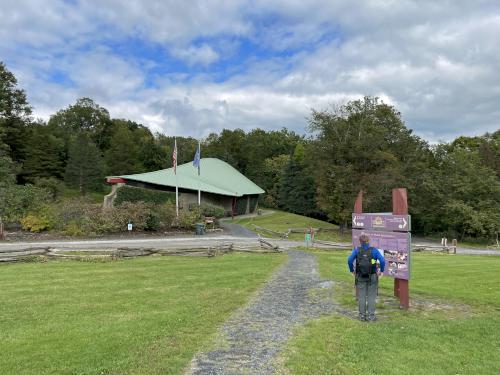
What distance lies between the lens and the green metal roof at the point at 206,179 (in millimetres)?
44103

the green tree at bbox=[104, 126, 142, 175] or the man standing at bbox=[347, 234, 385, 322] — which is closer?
the man standing at bbox=[347, 234, 385, 322]

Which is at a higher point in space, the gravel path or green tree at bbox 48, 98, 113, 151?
green tree at bbox 48, 98, 113, 151

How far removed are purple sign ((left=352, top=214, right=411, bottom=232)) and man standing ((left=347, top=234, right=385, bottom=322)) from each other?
4.86 feet

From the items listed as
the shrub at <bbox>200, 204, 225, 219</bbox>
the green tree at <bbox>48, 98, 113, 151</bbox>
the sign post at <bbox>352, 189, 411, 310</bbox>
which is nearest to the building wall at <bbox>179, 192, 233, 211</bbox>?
the shrub at <bbox>200, 204, 225, 219</bbox>

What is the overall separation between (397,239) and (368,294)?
190 centimetres

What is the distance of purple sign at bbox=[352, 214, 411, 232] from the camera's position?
1022 cm

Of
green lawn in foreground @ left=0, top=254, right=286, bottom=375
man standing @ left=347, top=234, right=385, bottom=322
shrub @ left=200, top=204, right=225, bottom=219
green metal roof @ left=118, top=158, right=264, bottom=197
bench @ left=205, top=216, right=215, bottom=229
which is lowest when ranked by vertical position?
green lawn in foreground @ left=0, top=254, right=286, bottom=375

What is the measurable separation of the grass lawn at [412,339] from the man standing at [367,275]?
0.37m

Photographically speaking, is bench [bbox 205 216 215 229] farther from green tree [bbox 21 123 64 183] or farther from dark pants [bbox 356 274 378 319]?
green tree [bbox 21 123 64 183]

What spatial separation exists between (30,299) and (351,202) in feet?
116

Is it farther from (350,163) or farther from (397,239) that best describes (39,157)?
(397,239)

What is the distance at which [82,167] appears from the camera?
67375 millimetres

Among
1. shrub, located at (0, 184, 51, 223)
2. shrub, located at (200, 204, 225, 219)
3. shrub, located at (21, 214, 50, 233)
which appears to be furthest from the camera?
shrub, located at (200, 204, 225, 219)

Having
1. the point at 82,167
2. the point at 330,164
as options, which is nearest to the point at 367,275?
the point at 330,164
